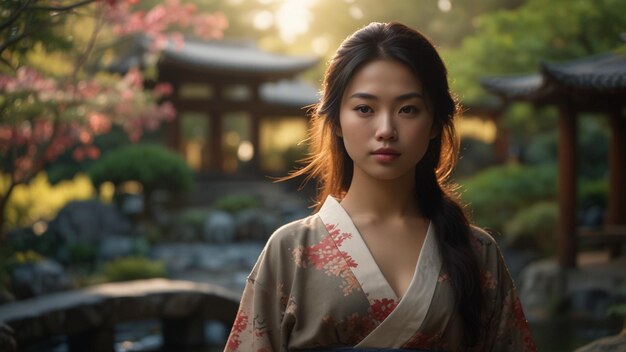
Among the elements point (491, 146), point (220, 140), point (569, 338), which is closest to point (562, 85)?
point (569, 338)

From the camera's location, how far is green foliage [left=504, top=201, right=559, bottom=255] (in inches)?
553

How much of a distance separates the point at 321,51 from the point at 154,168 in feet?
52.6

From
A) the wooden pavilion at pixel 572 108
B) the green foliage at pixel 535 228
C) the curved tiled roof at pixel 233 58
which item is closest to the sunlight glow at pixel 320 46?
the curved tiled roof at pixel 233 58

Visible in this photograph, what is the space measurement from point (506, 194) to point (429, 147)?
13.1 meters

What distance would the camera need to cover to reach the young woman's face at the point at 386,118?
2.43 meters

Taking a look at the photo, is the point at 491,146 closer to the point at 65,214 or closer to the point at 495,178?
the point at 495,178

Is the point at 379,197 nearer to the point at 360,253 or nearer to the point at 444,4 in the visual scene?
the point at 360,253

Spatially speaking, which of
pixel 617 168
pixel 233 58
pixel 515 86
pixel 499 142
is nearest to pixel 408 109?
pixel 515 86

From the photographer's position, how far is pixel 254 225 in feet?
61.9

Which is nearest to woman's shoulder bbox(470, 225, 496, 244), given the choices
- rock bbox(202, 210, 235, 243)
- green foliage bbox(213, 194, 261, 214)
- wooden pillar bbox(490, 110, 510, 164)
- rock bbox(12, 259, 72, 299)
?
rock bbox(12, 259, 72, 299)

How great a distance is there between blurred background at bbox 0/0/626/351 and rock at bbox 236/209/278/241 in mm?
52

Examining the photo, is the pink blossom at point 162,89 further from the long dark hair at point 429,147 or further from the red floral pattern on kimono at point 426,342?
the red floral pattern on kimono at point 426,342

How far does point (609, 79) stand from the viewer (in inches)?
380

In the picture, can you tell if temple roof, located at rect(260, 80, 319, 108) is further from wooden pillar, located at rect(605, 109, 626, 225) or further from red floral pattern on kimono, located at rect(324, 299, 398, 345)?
red floral pattern on kimono, located at rect(324, 299, 398, 345)
